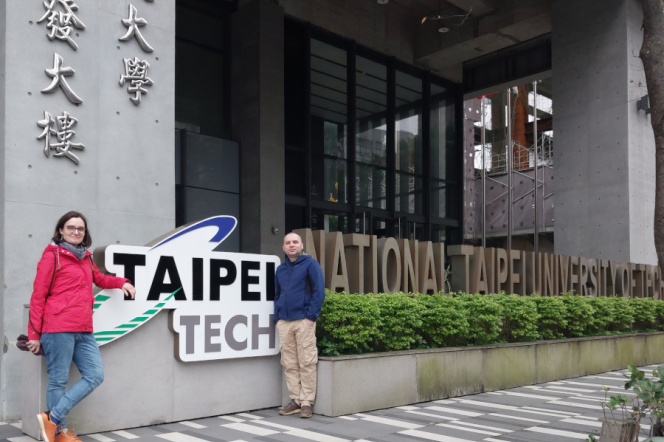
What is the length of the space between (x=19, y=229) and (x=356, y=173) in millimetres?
14080

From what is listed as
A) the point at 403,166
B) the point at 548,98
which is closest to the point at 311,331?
Result: the point at 403,166

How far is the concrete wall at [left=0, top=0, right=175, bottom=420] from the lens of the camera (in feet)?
23.0

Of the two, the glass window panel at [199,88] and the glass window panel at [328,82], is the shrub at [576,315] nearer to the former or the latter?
the glass window panel at [199,88]

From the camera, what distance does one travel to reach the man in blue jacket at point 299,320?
7473mm

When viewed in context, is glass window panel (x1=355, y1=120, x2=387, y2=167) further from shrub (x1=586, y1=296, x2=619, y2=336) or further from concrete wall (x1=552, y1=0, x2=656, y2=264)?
shrub (x1=586, y1=296, x2=619, y2=336)

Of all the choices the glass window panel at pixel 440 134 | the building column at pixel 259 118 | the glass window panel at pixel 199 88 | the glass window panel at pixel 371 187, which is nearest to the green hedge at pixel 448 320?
the building column at pixel 259 118

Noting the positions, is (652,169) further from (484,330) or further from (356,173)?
(484,330)

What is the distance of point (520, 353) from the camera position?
1002 centimetres

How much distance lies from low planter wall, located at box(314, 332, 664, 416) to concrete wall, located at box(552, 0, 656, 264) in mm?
5128

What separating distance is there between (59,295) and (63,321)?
0.69 ft

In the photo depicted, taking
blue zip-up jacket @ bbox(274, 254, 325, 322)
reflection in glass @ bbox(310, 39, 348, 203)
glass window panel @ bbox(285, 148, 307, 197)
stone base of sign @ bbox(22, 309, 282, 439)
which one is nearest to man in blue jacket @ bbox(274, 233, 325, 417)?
blue zip-up jacket @ bbox(274, 254, 325, 322)

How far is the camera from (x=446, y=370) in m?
8.84

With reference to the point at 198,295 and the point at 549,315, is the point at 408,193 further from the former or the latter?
the point at 198,295

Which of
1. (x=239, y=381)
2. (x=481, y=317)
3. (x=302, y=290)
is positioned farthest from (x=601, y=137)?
(x=239, y=381)
